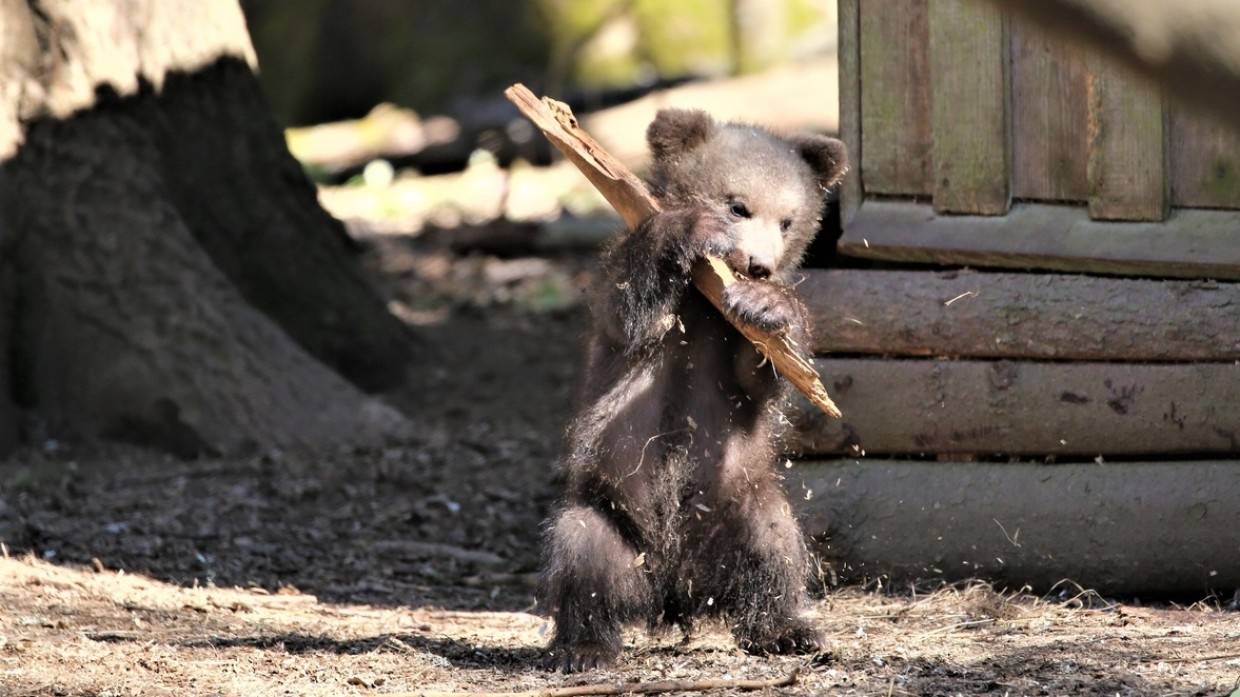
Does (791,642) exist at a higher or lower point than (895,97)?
lower

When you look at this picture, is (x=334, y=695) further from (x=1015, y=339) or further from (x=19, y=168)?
(x=19, y=168)

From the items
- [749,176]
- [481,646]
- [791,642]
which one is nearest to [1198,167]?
[749,176]

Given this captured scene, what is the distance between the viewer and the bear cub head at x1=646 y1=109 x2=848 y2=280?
197 inches

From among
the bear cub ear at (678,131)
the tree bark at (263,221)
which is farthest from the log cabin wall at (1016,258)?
the tree bark at (263,221)

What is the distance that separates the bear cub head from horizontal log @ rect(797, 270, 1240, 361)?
43 centimetres

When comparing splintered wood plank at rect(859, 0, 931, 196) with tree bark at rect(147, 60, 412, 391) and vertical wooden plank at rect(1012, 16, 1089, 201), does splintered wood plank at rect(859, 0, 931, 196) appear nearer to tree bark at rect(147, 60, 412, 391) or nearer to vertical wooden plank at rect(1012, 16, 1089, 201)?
vertical wooden plank at rect(1012, 16, 1089, 201)

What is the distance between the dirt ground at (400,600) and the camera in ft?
14.0

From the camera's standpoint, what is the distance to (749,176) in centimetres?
504

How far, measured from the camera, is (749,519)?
15.7 ft

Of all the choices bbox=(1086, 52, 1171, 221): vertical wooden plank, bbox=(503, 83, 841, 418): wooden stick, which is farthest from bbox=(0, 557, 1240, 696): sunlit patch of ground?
bbox=(1086, 52, 1171, 221): vertical wooden plank

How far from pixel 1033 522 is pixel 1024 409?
0.43 metres

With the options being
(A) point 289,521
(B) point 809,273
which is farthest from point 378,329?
(B) point 809,273

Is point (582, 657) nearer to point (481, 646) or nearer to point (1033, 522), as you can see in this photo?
point (481, 646)

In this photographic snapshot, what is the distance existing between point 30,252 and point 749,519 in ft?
13.2
